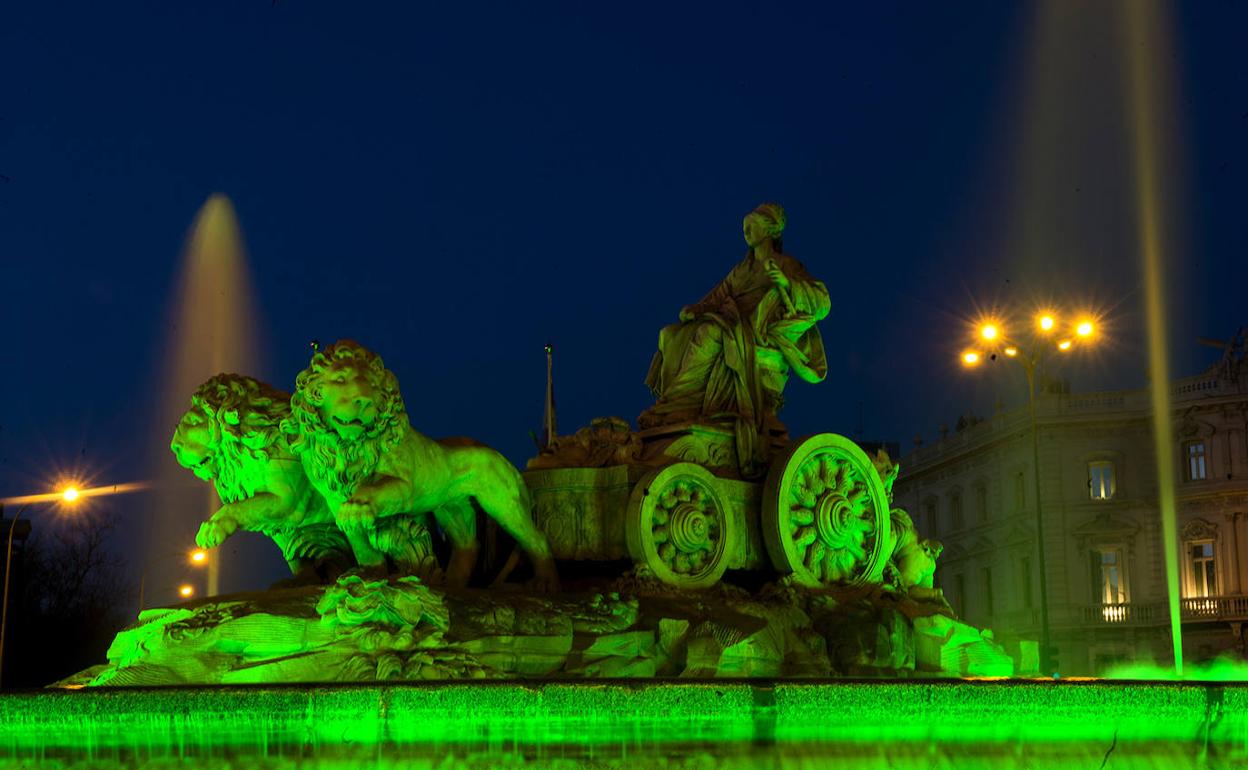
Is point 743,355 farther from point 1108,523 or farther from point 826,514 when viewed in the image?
point 1108,523

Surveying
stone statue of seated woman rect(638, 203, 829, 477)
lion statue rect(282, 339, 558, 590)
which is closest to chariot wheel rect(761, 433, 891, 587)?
stone statue of seated woman rect(638, 203, 829, 477)

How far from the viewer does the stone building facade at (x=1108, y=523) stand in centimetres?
5247

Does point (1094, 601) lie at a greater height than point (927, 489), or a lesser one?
lesser

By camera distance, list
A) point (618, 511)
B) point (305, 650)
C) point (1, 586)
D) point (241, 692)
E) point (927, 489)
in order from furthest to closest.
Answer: point (927, 489) → point (1, 586) → point (618, 511) → point (305, 650) → point (241, 692)

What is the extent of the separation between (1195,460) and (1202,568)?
155 inches

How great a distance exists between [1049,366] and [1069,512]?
529 cm

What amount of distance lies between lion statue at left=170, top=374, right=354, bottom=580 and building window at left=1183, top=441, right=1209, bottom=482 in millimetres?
48014

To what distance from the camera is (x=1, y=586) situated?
1815 inches

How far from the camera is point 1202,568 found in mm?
53188

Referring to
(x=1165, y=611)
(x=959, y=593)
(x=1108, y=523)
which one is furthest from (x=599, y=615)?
(x=959, y=593)

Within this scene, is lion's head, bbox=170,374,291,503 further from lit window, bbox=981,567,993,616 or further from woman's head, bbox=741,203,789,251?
lit window, bbox=981,567,993,616

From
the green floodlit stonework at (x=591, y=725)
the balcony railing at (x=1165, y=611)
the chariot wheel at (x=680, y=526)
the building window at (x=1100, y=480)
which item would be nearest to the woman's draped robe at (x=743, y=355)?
the chariot wheel at (x=680, y=526)

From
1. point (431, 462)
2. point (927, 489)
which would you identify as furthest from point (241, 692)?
point (927, 489)

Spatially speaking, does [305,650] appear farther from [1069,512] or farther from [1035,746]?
[1069,512]
